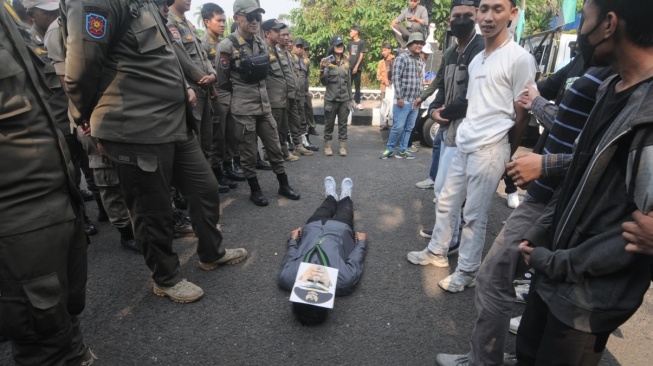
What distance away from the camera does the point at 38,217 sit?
4.98 feet

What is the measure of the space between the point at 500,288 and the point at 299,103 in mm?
5765

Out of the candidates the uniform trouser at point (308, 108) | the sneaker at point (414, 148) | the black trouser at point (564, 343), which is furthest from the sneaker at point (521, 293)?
the uniform trouser at point (308, 108)

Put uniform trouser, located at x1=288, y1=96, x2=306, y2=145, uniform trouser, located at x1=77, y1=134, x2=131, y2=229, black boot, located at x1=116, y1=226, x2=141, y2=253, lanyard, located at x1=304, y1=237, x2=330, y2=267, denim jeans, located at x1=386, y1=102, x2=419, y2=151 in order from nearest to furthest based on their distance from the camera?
lanyard, located at x1=304, y1=237, x2=330, y2=267, uniform trouser, located at x1=77, y1=134, x2=131, y2=229, black boot, located at x1=116, y1=226, x2=141, y2=253, denim jeans, located at x1=386, y1=102, x2=419, y2=151, uniform trouser, located at x1=288, y1=96, x2=306, y2=145

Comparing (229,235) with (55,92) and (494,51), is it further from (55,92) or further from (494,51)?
(494,51)

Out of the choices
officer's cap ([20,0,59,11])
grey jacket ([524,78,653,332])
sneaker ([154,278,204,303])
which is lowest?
sneaker ([154,278,204,303])

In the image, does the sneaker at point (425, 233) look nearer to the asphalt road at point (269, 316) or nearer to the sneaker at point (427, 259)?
the asphalt road at point (269, 316)

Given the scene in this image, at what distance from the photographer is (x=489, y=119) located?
241 cm

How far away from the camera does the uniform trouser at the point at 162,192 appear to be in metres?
2.35

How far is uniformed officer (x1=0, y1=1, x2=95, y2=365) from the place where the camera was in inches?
57.6

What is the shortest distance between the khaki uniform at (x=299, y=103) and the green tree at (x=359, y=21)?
22.9 feet

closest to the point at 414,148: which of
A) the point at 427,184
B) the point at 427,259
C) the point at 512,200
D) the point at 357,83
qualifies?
the point at 427,184

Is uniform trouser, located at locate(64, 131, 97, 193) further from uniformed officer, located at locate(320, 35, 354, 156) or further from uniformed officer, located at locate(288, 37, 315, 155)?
uniformed officer, located at locate(320, 35, 354, 156)

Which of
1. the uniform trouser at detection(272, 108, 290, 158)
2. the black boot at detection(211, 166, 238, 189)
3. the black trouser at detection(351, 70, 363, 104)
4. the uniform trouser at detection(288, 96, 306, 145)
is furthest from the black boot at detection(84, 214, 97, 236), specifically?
the black trouser at detection(351, 70, 363, 104)

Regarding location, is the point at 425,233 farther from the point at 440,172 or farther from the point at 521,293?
the point at 521,293
